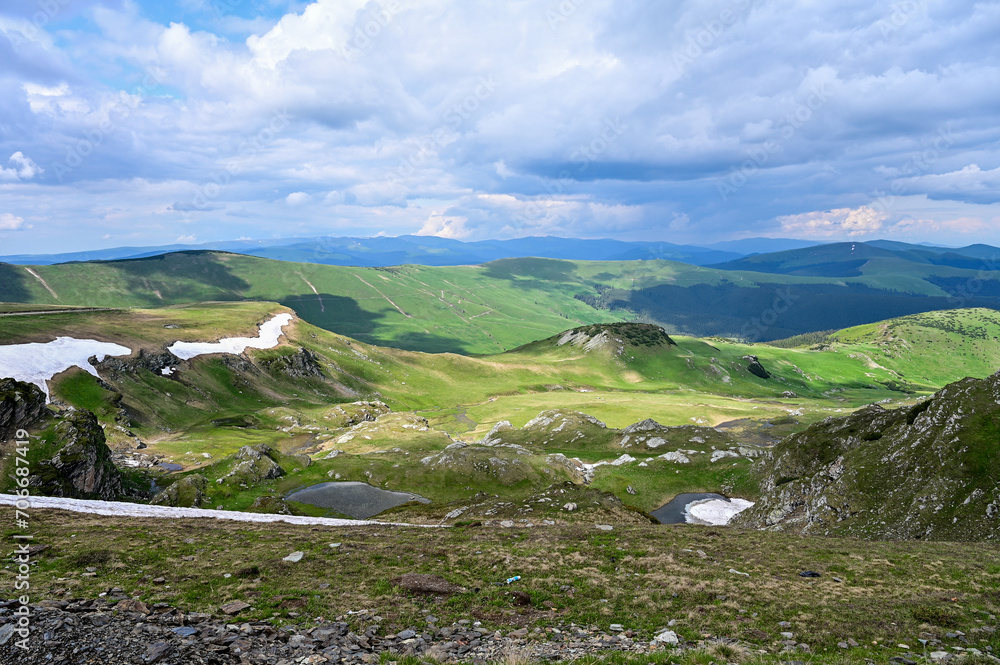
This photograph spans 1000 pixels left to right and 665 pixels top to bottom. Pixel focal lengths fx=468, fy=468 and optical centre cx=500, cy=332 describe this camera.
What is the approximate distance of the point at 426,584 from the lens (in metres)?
24.4

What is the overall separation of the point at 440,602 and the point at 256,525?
27.0m

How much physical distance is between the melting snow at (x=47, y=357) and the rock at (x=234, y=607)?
128758 millimetres

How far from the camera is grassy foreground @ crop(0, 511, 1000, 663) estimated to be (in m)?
20.0

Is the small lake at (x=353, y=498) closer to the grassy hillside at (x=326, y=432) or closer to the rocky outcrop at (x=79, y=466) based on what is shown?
the grassy hillside at (x=326, y=432)

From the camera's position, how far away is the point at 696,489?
91.2 meters

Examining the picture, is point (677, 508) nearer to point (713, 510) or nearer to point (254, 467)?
point (713, 510)

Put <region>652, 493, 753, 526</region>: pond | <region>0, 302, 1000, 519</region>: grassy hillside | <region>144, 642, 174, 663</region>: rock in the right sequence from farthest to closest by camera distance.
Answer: <region>0, 302, 1000, 519</region>: grassy hillside < <region>652, 493, 753, 526</region>: pond < <region>144, 642, 174, 663</region>: rock

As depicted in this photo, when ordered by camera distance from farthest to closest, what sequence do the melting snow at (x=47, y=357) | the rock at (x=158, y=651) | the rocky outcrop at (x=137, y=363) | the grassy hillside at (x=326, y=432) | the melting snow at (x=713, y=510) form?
the rocky outcrop at (x=137, y=363), the melting snow at (x=47, y=357), the grassy hillside at (x=326, y=432), the melting snow at (x=713, y=510), the rock at (x=158, y=651)

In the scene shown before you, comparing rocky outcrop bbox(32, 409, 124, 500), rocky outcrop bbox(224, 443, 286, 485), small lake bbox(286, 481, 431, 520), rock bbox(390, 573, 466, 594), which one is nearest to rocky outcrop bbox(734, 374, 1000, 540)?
rock bbox(390, 573, 466, 594)

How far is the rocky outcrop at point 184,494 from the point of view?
69.8 meters

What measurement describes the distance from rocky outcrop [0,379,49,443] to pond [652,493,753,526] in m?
94.8

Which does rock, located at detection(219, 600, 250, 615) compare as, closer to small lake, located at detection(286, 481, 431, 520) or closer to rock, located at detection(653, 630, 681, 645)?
rock, located at detection(653, 630, 681, 645)

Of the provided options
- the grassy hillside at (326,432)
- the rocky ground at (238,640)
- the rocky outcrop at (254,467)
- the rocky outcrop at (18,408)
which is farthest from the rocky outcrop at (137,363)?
the rocky ground at (238,640)

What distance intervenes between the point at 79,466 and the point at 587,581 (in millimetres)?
72438
